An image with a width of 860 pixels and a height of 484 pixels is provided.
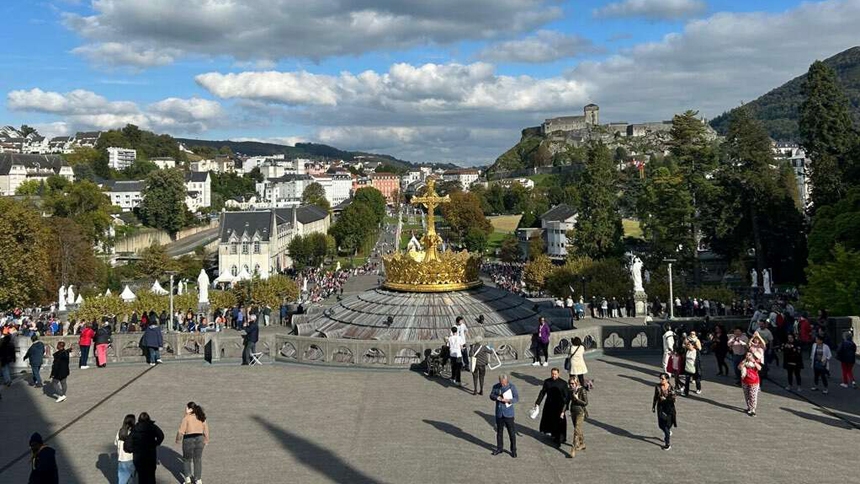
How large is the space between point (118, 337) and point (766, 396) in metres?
16.6

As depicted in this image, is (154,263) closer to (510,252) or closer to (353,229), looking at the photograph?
(353,229)

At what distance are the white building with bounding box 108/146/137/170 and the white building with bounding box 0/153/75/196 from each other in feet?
108

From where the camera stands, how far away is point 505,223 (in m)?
143

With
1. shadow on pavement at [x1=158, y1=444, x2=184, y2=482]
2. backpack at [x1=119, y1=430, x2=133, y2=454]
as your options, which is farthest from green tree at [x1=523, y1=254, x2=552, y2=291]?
backpack at [x1=119, y1=430, x2=133, y2=454]

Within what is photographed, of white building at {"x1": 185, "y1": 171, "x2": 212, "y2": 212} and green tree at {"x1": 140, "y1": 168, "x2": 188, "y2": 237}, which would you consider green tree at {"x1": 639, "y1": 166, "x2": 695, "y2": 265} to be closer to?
green tree at {"x1": 140, "y1": 168, "x2": 188, "y2": 237}

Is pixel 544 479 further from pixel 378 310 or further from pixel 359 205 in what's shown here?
pixel 359 205

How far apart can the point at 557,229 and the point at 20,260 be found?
2623 inches

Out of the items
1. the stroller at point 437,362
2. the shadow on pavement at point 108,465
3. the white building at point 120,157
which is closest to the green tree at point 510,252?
the stroller at point 437,362

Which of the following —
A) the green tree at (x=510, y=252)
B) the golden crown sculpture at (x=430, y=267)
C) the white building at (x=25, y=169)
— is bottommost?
the green tree at (x=510, y=252)

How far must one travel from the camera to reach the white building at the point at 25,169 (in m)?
127

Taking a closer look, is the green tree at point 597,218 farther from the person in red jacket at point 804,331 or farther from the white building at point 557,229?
the person in red jacket at point 804,331

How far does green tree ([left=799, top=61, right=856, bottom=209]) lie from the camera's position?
50812 millimetres

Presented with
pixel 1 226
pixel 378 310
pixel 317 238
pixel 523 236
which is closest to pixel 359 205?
pixel 317 238

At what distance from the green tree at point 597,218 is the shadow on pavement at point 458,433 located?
4387cm
